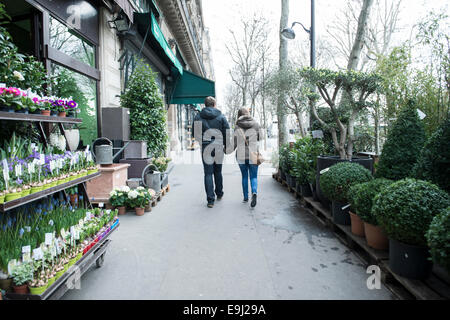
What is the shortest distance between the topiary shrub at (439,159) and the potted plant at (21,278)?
3.74m

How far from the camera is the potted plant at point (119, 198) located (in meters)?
5.07

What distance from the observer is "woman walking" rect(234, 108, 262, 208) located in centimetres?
583

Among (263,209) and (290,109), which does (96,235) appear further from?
(290,109)

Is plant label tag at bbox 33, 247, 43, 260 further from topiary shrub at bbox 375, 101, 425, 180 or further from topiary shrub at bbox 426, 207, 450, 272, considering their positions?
topiary shrub at bbox 375, 101, 425, 180

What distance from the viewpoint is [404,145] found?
12.5ft

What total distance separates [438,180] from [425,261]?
970 millimetres

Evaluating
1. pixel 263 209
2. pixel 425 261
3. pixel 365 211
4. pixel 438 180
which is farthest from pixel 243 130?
pixel 425 261

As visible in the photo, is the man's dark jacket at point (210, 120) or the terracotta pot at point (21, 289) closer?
the terracotta pot at point (21, 289)

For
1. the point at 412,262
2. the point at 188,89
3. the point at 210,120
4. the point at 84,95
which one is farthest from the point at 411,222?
the point at 188,89

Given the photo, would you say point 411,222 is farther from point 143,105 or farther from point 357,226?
point 143,105

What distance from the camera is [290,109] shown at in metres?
8.20

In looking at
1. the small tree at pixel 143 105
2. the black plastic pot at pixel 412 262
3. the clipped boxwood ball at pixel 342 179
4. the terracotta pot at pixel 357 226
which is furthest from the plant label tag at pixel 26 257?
the small tree at pixel 143 105

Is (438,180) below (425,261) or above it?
above

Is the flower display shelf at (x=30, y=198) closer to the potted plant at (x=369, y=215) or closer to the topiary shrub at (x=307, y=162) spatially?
the potted plant at (x=369, y=215)
